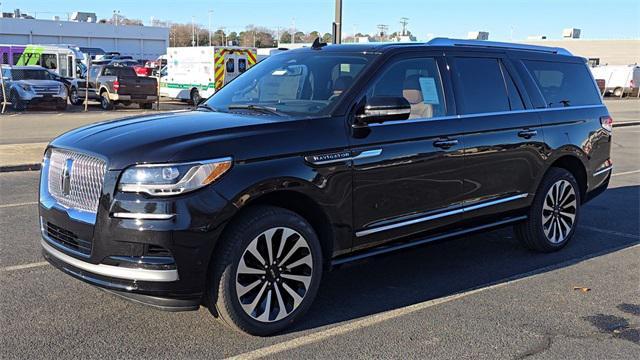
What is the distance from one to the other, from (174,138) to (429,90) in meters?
2.22

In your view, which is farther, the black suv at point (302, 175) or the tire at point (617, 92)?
the tire at point (617, 92)

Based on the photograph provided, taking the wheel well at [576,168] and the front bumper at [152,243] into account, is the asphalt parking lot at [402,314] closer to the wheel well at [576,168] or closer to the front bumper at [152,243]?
the front bumper at [152,243]

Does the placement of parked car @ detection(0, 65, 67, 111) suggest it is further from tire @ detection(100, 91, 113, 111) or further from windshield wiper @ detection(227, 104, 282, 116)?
windshield wiper @ detection(227, 104, 282, 116)

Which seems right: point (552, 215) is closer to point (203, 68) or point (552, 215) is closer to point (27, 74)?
point (203, 68)

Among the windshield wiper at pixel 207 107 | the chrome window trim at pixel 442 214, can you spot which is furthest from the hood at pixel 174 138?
the chrome window trim at pixel 442 214

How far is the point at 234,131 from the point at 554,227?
3.69 metres

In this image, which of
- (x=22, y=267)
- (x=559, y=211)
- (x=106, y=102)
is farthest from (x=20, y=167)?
(x=106, y=102)

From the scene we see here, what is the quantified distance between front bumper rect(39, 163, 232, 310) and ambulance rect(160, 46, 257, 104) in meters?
24.3

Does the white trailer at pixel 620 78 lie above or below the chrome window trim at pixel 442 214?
above

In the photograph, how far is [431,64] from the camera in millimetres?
5090

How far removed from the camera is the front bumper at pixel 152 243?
140 inches

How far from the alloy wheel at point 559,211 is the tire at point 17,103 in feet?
73.7

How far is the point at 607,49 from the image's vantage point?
81.2 metres

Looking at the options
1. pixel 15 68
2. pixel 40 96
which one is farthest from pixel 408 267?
pixel 15 68
